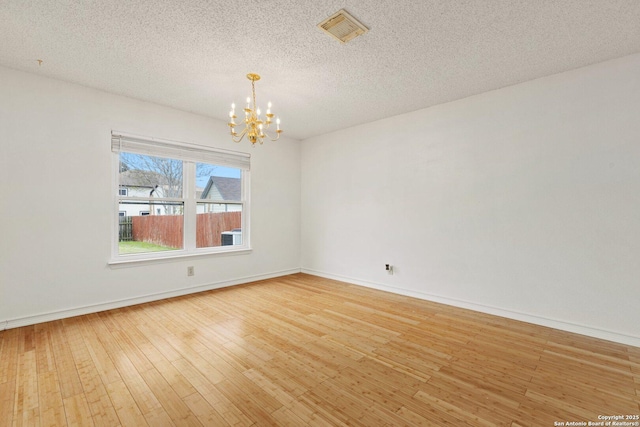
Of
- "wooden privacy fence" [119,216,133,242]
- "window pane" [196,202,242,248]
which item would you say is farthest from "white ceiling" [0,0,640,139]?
"window pane" [196,202,242,248]

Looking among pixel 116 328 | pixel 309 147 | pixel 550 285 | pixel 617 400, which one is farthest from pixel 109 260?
pixel 550 285

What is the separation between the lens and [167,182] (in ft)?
13.3

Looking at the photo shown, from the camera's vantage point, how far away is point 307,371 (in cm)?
209

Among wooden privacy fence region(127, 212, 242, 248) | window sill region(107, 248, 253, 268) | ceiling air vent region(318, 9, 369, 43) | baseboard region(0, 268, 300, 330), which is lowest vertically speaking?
baseboard region(0, 268, 300, 330)

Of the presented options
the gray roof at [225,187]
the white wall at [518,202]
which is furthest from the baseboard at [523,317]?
the gray roof at [225,187]

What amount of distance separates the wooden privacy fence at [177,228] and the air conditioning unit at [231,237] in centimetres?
6

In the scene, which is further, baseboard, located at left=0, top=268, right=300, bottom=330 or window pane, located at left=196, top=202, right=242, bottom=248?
window pane, located at left=196, top=202, right=242, bottom=248

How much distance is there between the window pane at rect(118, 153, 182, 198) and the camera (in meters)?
3.68

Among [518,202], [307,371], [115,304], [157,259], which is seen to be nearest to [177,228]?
[157,259]

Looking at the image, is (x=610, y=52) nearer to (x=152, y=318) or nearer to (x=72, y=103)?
(x=152, y=318)

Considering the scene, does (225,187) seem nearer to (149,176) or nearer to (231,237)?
(231,237)

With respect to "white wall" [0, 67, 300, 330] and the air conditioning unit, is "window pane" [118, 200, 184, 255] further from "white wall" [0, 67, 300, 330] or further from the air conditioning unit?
the air conditioning unit

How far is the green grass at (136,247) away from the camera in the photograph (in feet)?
11.9

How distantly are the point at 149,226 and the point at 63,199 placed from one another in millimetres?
965
